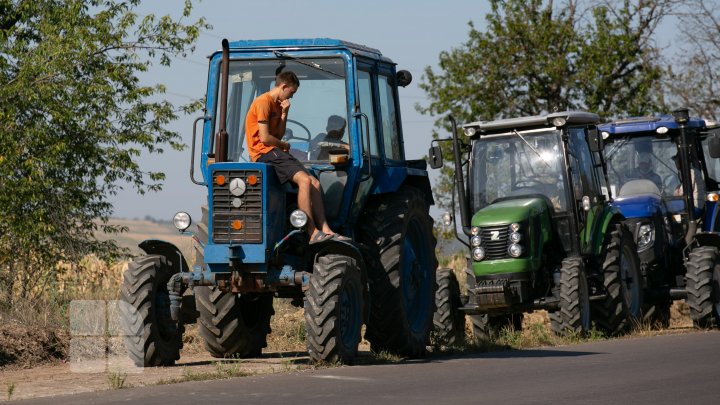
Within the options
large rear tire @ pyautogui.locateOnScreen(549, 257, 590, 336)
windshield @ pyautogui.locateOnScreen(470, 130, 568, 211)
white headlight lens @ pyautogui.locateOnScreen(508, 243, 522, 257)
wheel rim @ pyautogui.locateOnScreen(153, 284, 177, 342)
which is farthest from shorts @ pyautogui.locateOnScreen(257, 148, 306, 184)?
windshield @ pyautogui.locateOnScreen(470, 130, 568, 211)

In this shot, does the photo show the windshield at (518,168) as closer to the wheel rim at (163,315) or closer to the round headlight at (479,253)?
the round headlight at (479,253)

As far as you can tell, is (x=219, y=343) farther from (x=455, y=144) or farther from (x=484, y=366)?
(x=455, y=144)

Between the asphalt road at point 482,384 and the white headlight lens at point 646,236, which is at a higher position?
the white headlight lens at point 646,236

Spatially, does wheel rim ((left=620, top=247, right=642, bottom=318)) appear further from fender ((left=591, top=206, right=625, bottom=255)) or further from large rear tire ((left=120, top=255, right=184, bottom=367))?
large rear tire ((left=120, top=255, right=184, bottom=367))

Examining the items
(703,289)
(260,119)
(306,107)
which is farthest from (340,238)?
(703,289)

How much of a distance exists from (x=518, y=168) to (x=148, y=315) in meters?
6.90

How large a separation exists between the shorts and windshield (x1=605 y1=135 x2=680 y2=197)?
8.99m

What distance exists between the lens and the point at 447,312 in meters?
16.5

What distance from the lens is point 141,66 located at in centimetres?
2500

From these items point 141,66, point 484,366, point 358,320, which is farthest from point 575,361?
point 141,66

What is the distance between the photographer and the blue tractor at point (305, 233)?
39.3ft

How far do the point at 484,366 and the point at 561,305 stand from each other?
4.01m

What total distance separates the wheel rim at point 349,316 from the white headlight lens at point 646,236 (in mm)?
8115

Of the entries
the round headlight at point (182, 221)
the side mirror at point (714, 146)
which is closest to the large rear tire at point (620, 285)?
the side mirror at point (714, 146)
